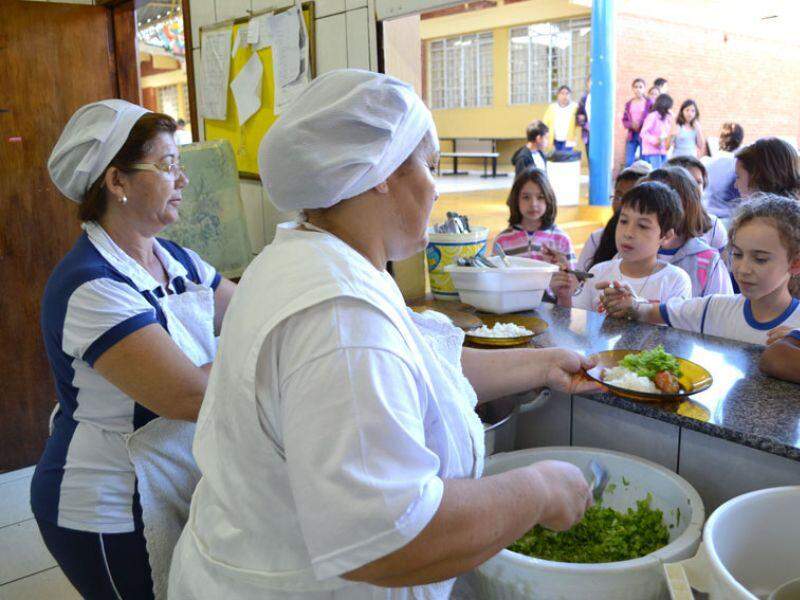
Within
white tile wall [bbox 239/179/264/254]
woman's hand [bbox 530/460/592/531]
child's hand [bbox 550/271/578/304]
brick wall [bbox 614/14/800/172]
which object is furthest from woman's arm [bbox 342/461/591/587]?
brick wall [bbox 614/14/800/172]

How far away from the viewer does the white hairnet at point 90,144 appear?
1566 millimetres

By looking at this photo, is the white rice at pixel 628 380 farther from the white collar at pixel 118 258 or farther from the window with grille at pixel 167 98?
the window with grille at pixel 167 98

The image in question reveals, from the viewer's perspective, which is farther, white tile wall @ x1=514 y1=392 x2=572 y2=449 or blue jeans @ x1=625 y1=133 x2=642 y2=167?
blue jeans @ x1=625 y1=133 x2=642 y2=167

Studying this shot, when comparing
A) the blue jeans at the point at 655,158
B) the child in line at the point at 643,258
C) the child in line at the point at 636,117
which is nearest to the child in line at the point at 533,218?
the child in line at the point at 643,258

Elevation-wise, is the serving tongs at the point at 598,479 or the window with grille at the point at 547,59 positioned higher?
the window with grille at the point at 547,59

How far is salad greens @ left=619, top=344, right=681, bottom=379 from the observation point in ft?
4.75

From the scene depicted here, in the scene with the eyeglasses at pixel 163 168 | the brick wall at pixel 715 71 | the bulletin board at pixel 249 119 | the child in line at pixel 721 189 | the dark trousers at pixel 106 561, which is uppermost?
the brick wall at pixel 715 71

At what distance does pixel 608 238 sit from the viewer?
10.7 feet

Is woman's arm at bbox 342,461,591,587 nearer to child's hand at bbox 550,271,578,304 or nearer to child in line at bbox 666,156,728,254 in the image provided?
child's hand at bbox 550,271,578,304

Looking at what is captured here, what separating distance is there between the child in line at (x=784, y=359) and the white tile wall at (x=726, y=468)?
0.24m

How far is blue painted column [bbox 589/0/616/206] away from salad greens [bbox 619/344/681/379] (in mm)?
8249

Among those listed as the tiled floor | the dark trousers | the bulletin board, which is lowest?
the tiled floor

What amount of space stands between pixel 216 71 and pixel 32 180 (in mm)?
1035

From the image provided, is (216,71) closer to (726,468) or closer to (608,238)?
(608,238)
